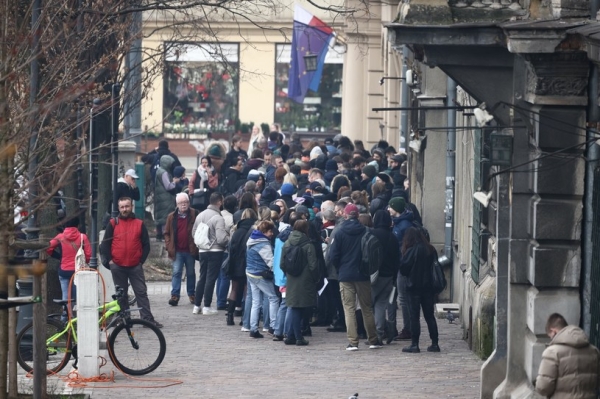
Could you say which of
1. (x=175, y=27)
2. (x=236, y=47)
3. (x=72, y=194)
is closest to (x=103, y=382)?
(x=72, y=194)

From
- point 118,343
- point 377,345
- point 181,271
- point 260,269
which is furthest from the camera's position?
point 181,271

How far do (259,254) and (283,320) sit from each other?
34.3 inches

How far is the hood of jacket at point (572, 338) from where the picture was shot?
1058 cm

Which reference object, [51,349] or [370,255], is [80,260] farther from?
[370,255]

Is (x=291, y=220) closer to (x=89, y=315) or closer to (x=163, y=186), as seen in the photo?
(x=89, y=315)

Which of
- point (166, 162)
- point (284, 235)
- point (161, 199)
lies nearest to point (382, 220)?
point (284, 235)

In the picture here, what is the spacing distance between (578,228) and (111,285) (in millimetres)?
7583

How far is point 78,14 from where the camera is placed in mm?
17922

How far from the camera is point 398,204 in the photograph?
18266mm

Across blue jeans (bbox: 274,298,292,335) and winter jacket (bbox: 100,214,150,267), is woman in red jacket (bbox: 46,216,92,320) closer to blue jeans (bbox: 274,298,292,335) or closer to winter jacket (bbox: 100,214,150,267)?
winter jacket (bbox: 100,214,150,267)

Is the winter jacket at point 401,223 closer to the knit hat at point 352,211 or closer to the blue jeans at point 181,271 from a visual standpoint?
the knit hat at point 352,211

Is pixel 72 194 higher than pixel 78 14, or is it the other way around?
pixel 78 14

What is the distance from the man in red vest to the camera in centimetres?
1781

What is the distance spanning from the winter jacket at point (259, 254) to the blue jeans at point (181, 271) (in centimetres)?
244
